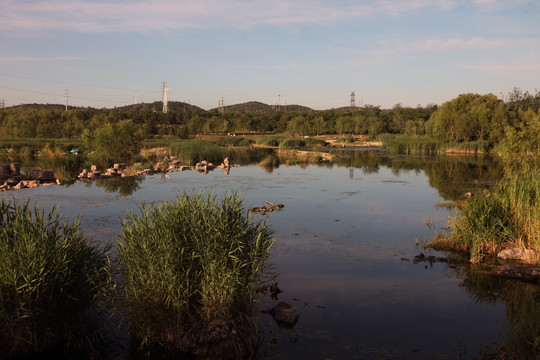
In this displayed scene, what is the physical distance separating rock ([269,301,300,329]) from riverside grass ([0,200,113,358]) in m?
3.97

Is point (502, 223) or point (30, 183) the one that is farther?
point (30, 183)

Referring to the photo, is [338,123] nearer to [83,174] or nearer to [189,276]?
[83,174]

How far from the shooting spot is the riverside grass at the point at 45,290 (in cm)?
824

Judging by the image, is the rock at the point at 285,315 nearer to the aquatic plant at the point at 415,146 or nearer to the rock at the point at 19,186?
the rock at the point at 19,186

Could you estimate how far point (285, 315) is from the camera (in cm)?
1055

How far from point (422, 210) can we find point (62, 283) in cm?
1977

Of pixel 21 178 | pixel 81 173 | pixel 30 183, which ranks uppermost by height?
pixel 81 173

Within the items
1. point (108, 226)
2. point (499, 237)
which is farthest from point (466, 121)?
point (108, 226)

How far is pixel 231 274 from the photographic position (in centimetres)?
927

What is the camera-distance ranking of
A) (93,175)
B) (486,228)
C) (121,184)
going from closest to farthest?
(486,228) → (121,184) → (93,175)

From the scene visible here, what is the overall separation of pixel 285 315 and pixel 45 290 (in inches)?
210

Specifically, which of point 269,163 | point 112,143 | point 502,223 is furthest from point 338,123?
point 502,223

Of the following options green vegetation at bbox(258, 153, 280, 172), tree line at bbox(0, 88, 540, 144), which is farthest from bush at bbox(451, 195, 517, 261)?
tree line at bbox(0, 88, 540, 144)

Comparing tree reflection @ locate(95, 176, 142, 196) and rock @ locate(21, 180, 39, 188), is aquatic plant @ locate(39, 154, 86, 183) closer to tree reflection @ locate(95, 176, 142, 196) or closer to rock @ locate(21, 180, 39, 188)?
tree reflection @ locate(95, 176, 142, 196)
